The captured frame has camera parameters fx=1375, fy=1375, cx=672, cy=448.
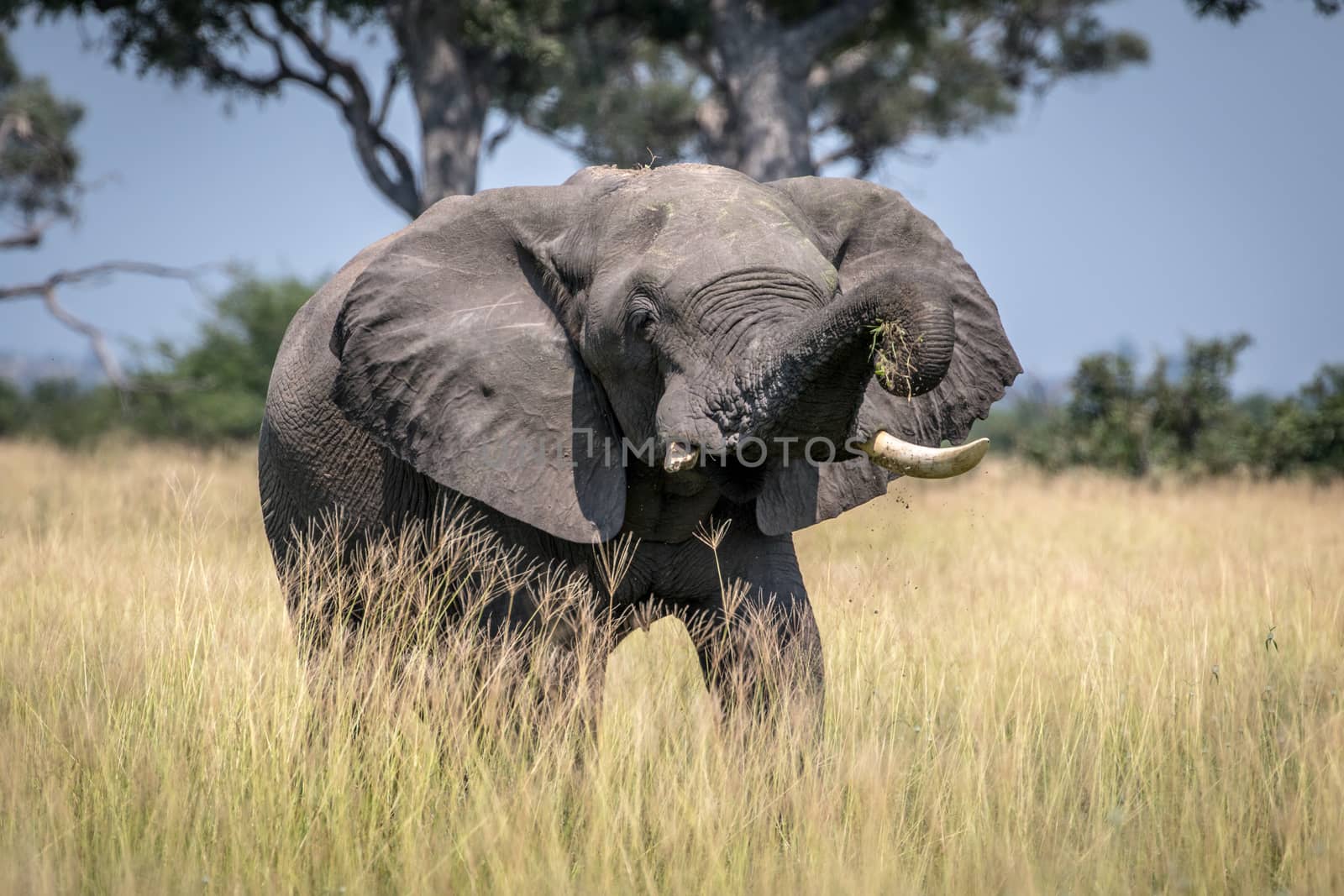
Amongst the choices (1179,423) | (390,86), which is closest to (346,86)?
(390,86)

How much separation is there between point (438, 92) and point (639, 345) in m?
11.9

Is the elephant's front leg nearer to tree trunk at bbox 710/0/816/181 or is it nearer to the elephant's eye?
the elephant's eye

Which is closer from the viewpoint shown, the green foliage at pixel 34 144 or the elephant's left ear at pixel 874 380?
the elephant's left ear at pixel 874 380

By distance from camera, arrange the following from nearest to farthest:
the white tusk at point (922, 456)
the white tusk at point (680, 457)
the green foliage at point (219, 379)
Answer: the white tusk at point (922, 456)
the white tusk at point (680, 457)
the green foliage at point (219, 379)

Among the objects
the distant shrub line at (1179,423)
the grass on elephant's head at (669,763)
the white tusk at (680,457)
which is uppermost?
the distant shrub line at (1179,423)

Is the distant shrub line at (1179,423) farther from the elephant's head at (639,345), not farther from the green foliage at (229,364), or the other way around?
the elephant's head at (639,345)

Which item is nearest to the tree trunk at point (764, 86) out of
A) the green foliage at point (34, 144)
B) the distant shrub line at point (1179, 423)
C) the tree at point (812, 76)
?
the tree at point (812, 76)

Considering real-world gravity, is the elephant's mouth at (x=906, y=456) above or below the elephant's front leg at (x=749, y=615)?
above

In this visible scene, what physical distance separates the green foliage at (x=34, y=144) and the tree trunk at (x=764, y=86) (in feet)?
27.9

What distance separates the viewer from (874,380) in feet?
12.6

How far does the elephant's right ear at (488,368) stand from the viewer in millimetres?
3842

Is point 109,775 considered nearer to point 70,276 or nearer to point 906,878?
point 906,878

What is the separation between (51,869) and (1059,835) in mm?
2387

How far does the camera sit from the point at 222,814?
3316 mm
